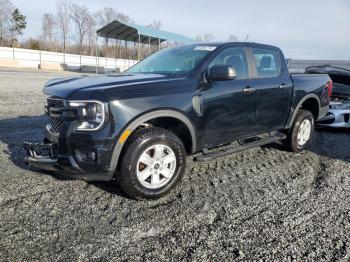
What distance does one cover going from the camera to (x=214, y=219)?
3.32m

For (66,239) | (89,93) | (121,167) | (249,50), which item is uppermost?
(249,50)

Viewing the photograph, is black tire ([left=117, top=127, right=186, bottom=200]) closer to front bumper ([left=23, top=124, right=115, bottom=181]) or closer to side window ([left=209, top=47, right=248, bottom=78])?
front bumper ([left=23, top=124, right=115, bottom=181])

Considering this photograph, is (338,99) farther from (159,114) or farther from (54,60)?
(54,60)

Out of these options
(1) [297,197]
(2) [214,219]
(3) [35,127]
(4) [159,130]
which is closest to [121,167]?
(4) [159,130]

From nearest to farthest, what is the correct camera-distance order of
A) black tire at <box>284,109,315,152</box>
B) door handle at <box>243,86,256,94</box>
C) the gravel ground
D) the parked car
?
the gravel ground, door handle at <box>243,86,256,94</box>, black tire at <box>284,109,315,152</box>, the parked car

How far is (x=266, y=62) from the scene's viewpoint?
5.26 m

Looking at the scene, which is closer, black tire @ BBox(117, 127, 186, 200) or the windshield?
black tire @ BBox(117, 127, 186, 200)

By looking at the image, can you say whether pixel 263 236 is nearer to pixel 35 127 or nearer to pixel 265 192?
pixel 265 192

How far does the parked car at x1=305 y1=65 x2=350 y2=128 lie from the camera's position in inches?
305

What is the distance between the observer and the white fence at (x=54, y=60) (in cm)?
3731

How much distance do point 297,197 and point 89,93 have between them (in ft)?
8.76

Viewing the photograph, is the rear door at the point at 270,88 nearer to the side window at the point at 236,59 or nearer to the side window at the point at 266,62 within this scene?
the side window at the point at 266,62

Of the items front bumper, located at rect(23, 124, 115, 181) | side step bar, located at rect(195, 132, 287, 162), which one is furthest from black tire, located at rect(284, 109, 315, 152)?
front bumper, located at rect(23, 124, 115, 181)

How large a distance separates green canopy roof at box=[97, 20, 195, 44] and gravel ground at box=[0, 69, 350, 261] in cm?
2128
